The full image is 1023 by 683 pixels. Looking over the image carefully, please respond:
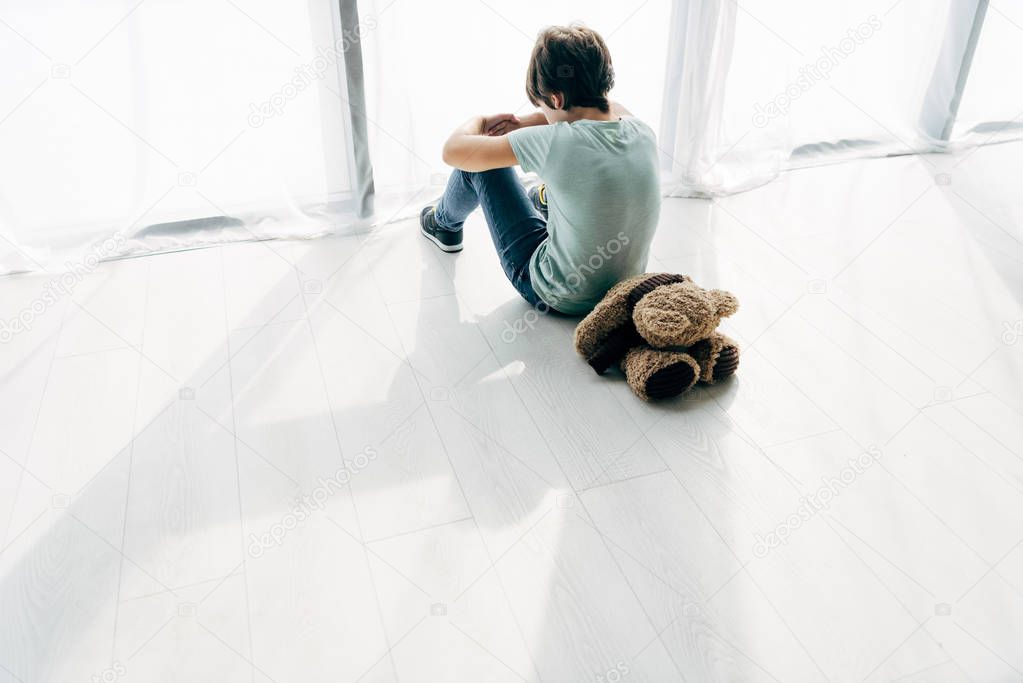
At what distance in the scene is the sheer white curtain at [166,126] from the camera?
1960 mm

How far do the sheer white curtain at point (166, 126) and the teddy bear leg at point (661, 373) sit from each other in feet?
3.32

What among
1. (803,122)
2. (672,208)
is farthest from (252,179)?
(803,122)

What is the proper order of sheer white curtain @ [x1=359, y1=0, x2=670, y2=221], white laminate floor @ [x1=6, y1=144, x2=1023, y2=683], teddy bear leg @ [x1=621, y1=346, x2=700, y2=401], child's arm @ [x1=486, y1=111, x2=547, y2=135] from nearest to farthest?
white laminate floor @ [x1=6, y1=144, x2=1023, y2=683] < teddy bear leg @ [x1=621, y1=346, x2=700, y2=401] < child's arm @ [x1=486, y1=111, x2=547, y2=135] < sheer white curtain @ [x1=359, y1=0, x2=670, y2=221]

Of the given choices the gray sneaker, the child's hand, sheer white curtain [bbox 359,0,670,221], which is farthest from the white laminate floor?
the child's hand

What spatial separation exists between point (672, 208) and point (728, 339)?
2.60 ft

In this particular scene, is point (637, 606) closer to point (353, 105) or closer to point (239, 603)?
point (239, 603)

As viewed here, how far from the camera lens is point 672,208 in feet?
8.11

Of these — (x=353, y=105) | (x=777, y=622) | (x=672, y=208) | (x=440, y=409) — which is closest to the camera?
(x=777, y=622)

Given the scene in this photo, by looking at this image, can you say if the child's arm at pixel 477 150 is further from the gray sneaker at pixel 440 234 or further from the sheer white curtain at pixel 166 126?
the sheer white curtain at pixel 166 126

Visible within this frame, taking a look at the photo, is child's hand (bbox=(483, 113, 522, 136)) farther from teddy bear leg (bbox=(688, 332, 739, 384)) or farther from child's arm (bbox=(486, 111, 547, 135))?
teddy bear leg (bbox=(688, 332, 739, 384))

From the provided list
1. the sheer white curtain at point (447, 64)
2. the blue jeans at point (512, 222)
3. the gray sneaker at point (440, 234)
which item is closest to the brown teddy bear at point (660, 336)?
the blue jeans at point (512, 222)

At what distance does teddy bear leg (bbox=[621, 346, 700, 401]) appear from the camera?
168 centimetres

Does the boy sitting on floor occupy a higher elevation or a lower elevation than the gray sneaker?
higher

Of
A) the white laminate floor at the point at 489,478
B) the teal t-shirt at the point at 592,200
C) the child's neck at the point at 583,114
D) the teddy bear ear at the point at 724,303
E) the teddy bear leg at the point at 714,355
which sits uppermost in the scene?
the child's neck at the point at 583,114
